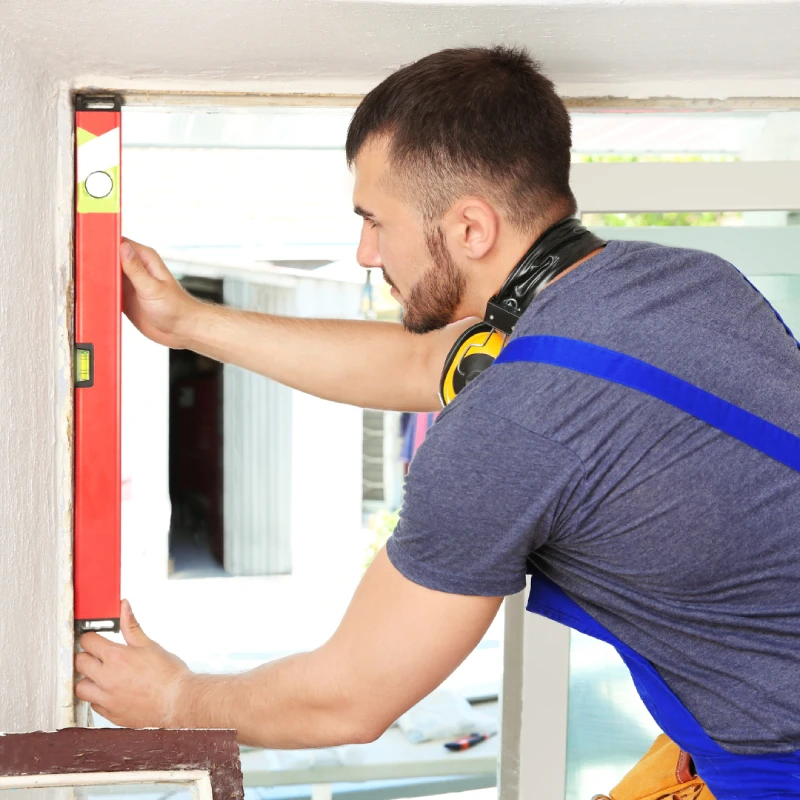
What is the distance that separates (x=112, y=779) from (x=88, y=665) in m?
0.53

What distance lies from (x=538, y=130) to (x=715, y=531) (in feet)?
1.81

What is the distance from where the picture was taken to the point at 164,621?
5066mm

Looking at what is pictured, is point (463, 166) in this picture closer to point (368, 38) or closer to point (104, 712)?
point (368, 38)

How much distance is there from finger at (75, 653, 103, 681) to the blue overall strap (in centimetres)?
85

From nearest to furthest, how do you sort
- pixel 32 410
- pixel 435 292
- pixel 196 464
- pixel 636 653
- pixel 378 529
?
pixel 636 653 < pixel 435 292 < pixel 32 410 < pixel 378 529 < pixel 196 464

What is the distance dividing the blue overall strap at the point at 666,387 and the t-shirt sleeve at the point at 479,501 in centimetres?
9

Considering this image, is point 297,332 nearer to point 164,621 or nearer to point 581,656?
point 581,656

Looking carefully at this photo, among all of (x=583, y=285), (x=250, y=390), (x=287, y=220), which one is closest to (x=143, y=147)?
(x=287, y=220)

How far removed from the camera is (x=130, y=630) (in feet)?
4.63

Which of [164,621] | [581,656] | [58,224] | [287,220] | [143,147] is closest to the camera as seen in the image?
[58,224]

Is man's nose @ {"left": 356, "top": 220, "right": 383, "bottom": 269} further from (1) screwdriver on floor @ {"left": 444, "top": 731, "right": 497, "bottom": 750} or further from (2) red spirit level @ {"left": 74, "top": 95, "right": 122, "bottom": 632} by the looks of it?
(1) screwdriver on floor @ {"left": 444, "top": 731, "right": 497, "bottom": 750}

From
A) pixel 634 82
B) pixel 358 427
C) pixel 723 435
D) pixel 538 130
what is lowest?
pixel 358 427

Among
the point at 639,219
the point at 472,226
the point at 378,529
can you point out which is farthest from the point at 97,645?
the point at 378,529

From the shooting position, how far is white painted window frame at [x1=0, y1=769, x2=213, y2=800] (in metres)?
0.88
